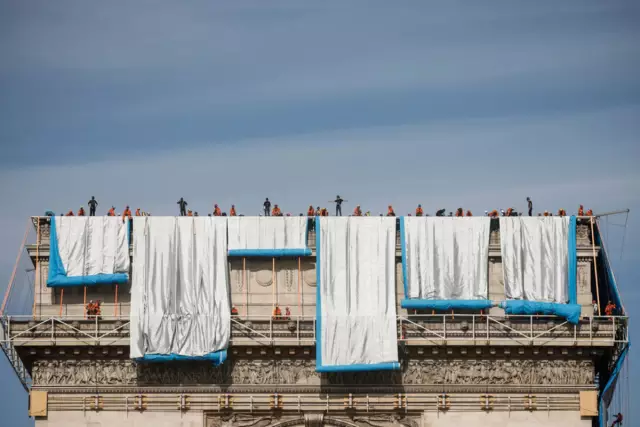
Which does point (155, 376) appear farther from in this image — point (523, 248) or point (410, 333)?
point (523, 248)

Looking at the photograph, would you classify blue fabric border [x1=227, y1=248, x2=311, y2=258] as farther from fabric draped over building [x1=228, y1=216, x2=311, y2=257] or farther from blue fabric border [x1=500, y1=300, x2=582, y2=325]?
blue fabric border [x1=500, y1=300, x2=582, y2=325]

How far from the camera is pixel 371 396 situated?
9625cm

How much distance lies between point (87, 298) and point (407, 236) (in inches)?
634

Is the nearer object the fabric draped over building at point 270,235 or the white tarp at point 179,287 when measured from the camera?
the white tarp at point 179,287

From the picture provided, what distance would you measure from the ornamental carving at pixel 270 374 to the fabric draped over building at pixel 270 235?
568 cm

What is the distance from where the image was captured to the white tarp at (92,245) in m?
97.8

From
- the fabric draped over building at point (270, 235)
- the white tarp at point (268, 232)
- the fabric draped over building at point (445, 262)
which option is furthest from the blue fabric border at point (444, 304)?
the white tarp at point (268, 232)

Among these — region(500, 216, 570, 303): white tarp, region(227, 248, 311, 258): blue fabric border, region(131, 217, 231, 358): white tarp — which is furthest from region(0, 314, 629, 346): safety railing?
region(227, 248, 311, 258): blue fabric border

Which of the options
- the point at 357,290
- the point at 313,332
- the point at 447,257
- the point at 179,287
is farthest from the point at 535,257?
the point at 179,287

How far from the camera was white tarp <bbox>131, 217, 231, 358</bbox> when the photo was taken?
95.7m

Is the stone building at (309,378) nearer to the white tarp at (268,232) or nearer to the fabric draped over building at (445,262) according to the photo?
the fabric draped over building at (445,262)

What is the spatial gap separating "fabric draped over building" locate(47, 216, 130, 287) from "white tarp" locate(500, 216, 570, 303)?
18.8 metres

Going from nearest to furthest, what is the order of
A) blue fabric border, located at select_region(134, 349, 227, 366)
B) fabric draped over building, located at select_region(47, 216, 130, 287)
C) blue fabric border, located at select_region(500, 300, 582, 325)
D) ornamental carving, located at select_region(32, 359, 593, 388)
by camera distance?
1. blue fabric border, located at select_region(134, 349, 227, 366)
2. ornamental carving, located at select_region(32, 359, 593, 388)
3. blue fabric border, located at select_region(500, 300, 582, 325)
4. fabric draped over building, located at select_region(47, 216, 130, 287)

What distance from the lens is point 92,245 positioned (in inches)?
3861
